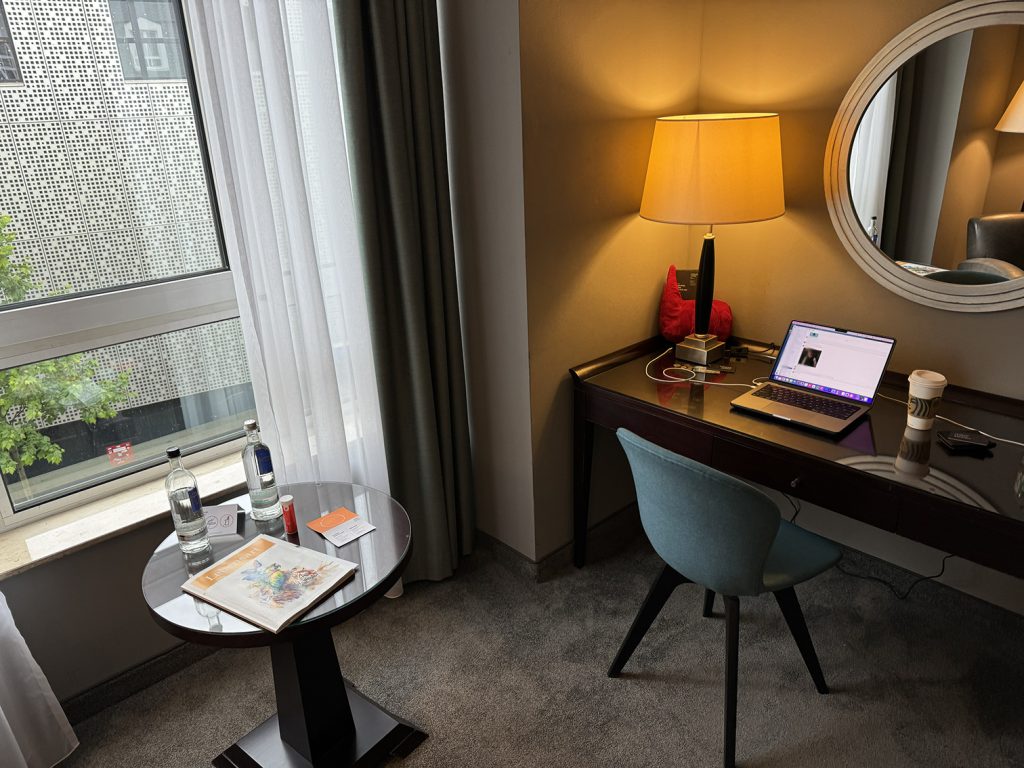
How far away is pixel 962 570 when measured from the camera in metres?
2.13

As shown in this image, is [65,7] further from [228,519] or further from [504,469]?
[504,469]

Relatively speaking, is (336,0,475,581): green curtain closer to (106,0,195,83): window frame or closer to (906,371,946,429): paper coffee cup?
(106,0,195,83): window frame

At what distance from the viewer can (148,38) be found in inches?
70.8

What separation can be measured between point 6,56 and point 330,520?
4.21 feet

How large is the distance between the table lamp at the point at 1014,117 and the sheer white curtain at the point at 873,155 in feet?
0.83

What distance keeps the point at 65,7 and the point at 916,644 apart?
8.97 feet

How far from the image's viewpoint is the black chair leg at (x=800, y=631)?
1.76 meters

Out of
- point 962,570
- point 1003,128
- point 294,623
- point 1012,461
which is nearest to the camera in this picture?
point 294,623

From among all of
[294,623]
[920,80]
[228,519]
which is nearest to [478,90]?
[920,80]

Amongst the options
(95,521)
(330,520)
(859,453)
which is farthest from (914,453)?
(95,521)

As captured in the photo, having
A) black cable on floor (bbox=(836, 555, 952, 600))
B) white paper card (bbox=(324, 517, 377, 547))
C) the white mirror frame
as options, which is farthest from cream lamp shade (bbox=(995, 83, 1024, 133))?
white paper card (bbox=(324, 517, 377, 547))

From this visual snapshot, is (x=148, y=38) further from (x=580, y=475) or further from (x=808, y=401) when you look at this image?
(x=808, y=401)

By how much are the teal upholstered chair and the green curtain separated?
74cm

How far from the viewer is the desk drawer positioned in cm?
156
